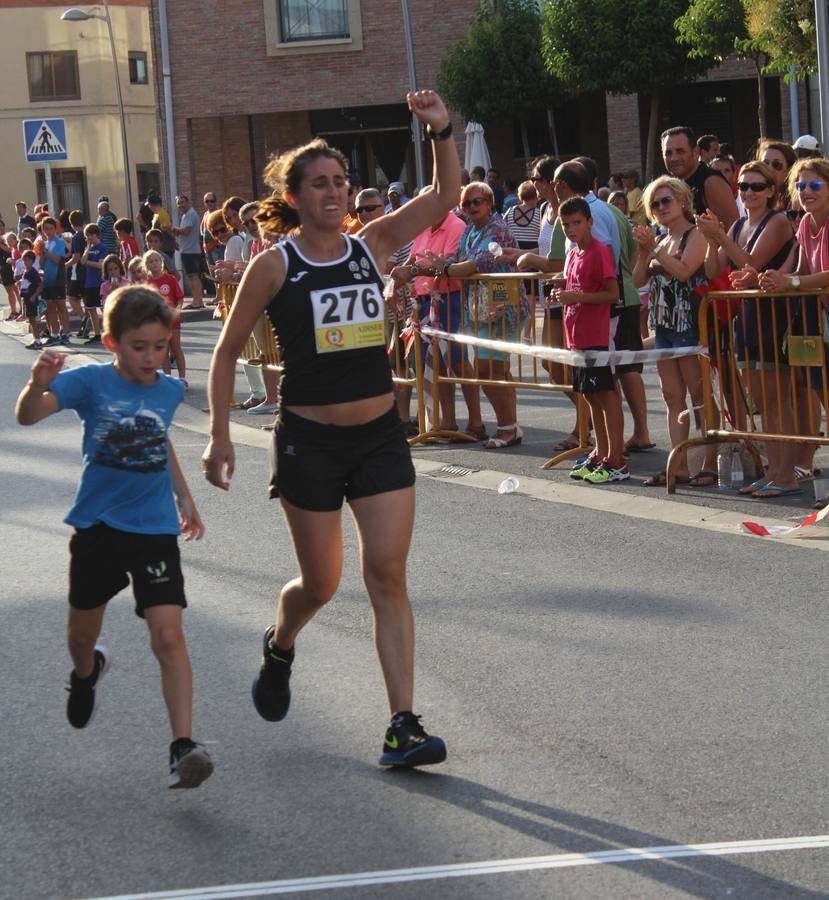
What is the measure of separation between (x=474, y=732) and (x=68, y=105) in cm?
6065

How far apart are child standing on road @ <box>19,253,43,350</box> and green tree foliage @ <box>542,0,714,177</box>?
11091mm

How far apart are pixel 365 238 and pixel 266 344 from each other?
10.0 m

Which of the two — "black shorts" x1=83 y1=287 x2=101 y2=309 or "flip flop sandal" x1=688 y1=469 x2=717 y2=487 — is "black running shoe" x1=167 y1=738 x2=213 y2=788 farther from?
"black shorts" x1=83 y1=287 x2=101 y2=309

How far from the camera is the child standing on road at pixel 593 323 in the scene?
10.4 m

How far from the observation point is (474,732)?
223 inches

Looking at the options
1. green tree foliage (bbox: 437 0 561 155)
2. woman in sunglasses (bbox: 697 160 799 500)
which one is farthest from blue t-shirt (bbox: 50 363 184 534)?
green tree foliage (bbox: 437 0 561 155)

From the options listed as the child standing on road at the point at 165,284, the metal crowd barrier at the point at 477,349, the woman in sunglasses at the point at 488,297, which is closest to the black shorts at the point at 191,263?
the child standing on road at the point at 165,284

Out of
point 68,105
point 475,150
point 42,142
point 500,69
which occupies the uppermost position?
point 68,105

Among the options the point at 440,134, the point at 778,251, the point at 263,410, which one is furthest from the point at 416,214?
the point at 263,410

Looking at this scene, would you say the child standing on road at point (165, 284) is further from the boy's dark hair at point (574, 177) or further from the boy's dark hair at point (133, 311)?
the boy's dark hair at point (133, 311)

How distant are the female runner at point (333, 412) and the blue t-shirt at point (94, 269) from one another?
768 inches

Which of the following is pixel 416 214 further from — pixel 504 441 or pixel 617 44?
pixel 617 44

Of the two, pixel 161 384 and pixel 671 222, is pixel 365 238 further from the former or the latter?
pixel 671 222

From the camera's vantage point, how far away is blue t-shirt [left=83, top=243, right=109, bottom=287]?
24.6 m
